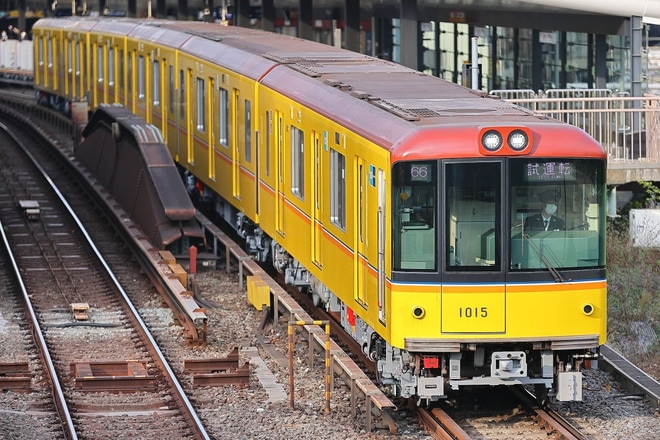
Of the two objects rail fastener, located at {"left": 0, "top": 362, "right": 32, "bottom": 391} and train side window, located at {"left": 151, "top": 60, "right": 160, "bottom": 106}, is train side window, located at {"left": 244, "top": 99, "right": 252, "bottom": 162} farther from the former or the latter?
train side window, located at {"left": 151, "top": 60, "right": 160, "bottom": 106}

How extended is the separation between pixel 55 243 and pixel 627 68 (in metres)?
10.4

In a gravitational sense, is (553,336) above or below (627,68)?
below

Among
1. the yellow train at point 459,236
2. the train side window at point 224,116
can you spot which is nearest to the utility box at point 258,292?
the yellow train at point 459,236

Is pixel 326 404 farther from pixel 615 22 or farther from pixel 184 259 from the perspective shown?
pixel 615 22

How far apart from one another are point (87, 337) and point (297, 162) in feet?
9.36

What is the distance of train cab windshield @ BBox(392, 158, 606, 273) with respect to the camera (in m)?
10.9

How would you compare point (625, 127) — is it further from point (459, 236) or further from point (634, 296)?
point (459, 236)

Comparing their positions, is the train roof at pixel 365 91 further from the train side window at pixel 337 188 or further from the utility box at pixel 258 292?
the utility box at pixel 258 292

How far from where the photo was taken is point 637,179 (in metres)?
19.1

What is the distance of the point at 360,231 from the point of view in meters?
12.1

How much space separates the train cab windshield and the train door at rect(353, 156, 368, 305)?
3.06 ft

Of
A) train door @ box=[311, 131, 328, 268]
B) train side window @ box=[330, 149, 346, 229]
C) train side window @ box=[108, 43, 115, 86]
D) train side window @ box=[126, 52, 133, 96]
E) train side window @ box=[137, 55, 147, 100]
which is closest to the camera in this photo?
train side window @ box=[330, 149, 346, 229]

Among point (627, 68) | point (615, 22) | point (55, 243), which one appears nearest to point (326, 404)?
point (55, 243)

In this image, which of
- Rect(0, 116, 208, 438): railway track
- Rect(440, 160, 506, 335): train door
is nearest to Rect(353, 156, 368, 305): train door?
Rect(440, 160, 506, 335): train door
